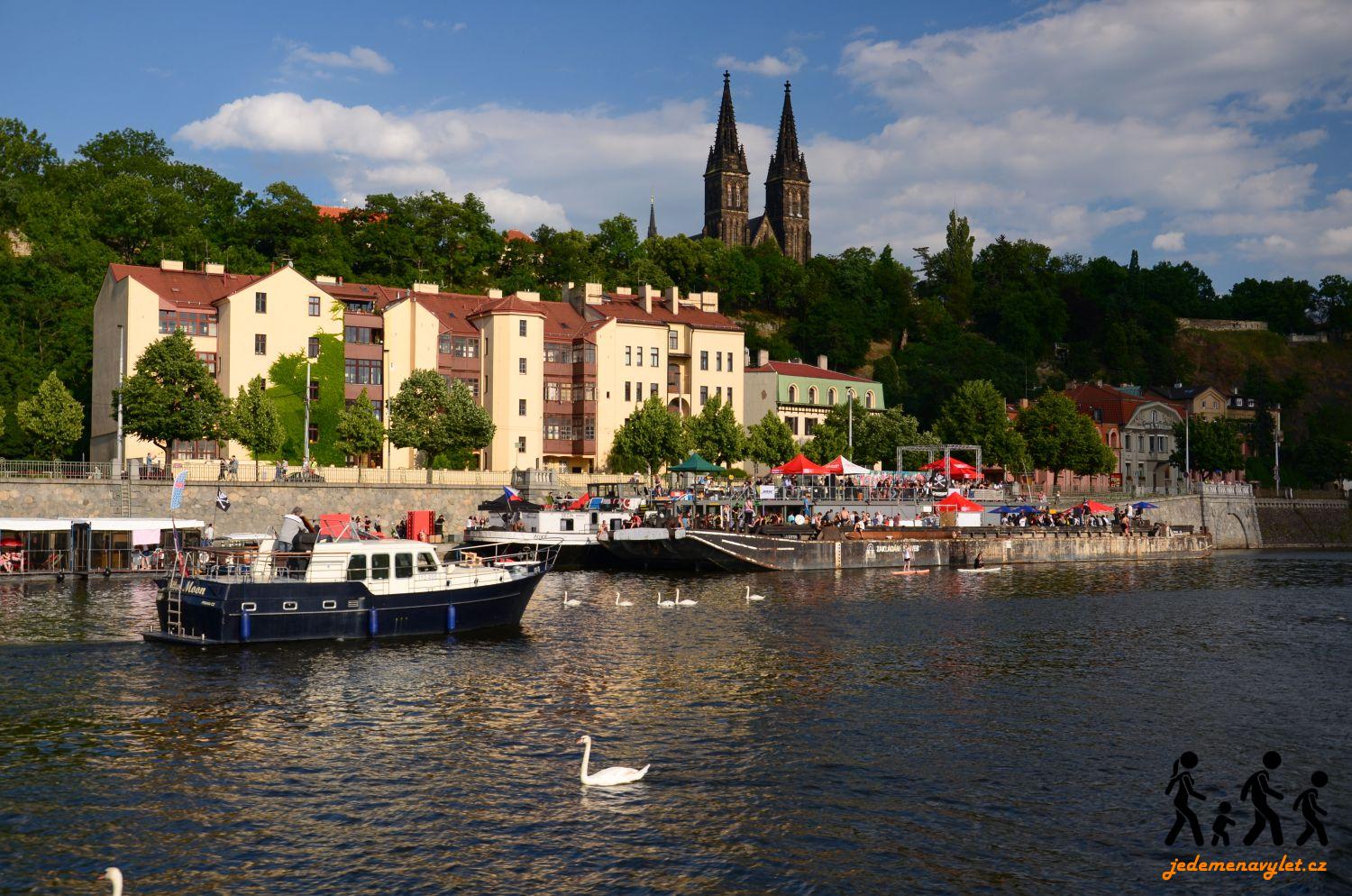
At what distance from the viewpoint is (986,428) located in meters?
117

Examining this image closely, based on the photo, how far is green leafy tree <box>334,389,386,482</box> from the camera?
83875 millimetres

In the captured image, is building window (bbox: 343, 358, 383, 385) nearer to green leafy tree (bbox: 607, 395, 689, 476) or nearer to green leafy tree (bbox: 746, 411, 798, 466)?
green leafy tree (bbox: 607, 395, 689, 476)

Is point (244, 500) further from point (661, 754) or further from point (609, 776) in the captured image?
point (609, 776)

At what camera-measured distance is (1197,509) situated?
118 meters

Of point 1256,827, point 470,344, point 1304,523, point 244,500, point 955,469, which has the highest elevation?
point 470,344

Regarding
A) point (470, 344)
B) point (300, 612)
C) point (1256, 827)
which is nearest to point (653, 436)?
point (470, 344)

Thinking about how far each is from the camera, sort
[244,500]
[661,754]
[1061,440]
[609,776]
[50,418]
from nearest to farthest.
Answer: [609,776]
[661,754]
[244,500]
[50,418]
[1061,440]

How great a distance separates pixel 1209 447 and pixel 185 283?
4264 inches

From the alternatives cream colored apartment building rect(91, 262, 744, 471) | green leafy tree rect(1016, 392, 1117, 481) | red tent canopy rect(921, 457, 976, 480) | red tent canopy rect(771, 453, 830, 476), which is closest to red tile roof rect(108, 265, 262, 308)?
cream colored apartment building rect(91, 262, 744, 471)

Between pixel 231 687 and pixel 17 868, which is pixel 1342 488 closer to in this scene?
pixel 231 687

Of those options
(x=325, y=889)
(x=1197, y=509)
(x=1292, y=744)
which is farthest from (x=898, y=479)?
(x=325, y=889)

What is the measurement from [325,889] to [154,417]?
64496mm

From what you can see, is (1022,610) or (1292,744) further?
(1022,610)

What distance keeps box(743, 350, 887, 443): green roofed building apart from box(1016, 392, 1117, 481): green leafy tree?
15.6 m
